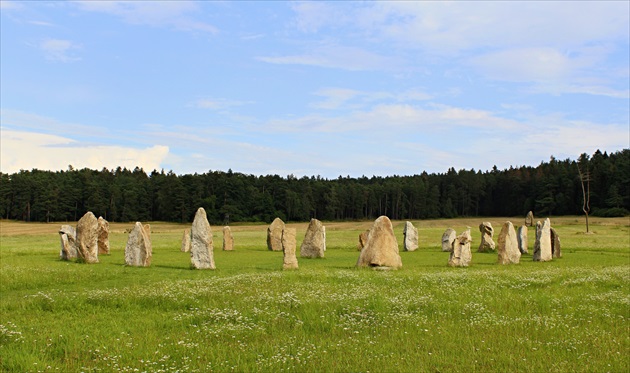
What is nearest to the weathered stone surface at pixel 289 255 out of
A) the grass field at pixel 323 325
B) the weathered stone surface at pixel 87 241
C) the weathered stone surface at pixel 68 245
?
the grass field at pixel 323 325

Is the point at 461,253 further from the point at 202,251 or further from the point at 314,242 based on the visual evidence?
the point at 202,251

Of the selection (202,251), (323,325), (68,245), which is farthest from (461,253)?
(68,245)

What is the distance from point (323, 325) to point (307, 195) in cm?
12104

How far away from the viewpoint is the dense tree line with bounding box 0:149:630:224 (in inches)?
4387

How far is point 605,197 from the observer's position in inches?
4198

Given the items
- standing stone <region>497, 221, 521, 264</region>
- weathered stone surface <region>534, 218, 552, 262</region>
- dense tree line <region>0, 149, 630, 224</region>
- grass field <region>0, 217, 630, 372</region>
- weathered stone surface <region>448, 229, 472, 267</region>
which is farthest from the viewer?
dense tree line <region>0, 149, 630, 224</region>

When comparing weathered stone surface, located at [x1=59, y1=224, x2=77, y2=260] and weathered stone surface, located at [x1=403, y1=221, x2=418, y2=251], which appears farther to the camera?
weathered stone surface, located at [x1=403, y1=221, x2=418, y2=251]

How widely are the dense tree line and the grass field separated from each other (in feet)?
291

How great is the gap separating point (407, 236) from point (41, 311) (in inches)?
1170

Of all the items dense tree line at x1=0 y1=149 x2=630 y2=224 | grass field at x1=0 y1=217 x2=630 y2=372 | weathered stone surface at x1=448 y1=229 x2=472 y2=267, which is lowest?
grass field at x1=0 y1=217 x2=630 y2=372

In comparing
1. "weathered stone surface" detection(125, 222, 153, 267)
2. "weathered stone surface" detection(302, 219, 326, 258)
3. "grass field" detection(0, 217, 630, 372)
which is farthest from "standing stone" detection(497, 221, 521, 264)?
"weathered stone surface" detection(125, 222, 153, 267)

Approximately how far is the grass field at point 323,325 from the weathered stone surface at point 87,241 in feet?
26.2

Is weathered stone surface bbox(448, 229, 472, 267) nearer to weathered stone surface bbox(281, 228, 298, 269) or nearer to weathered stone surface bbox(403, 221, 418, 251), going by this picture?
weathered stone surface bbox(281, 228, 298, 269)

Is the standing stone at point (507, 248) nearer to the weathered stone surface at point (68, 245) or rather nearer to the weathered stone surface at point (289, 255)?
the weathered stone surface at point (289, 255)
